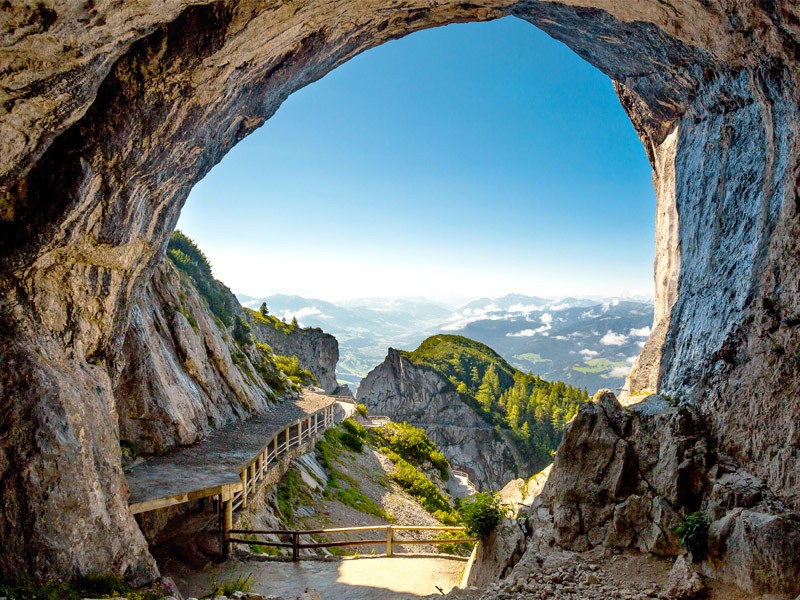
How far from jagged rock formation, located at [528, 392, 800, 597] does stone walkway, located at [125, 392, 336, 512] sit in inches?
411

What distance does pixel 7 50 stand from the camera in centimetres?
633

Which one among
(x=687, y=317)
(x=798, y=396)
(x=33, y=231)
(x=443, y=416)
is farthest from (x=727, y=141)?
(x=443, y=416)

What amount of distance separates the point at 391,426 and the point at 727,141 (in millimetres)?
39263

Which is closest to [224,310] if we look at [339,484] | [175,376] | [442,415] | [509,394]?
[175,376]

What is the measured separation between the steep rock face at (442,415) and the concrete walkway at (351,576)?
6220 centimetres

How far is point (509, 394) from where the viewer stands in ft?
301

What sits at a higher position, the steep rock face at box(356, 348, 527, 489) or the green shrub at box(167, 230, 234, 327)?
the green shrub at box(167, 230, 234, 327)

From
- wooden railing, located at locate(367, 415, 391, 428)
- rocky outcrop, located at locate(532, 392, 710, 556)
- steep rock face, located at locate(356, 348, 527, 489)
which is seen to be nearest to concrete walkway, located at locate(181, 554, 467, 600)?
rocky outcrop, located at locate(532, 392, 710, 556)

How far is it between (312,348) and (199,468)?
55723 millimetres

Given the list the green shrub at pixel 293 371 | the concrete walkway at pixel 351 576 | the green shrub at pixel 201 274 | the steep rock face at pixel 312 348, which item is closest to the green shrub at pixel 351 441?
the green shrub at pixel 293 371

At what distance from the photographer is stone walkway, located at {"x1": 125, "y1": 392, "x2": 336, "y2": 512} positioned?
1224 centimetres

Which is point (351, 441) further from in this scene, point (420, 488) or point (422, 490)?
point (422, 490)

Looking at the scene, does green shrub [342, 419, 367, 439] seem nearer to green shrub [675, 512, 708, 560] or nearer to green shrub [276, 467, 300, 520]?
green shrub [276, 467, 300, 520]

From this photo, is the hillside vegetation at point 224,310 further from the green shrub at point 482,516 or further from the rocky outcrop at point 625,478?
the rocky outcrop at point 625,478
